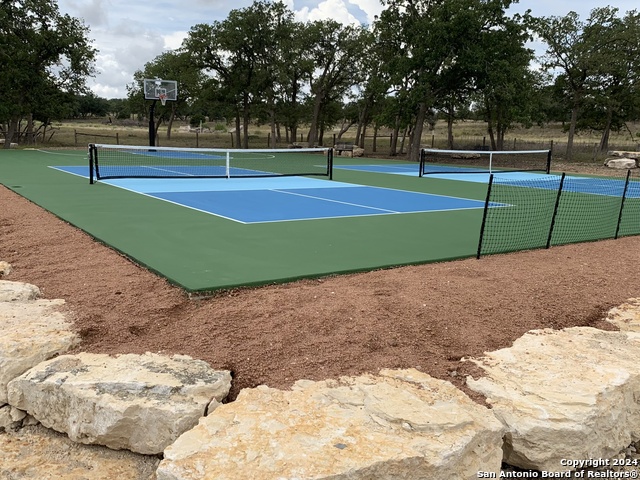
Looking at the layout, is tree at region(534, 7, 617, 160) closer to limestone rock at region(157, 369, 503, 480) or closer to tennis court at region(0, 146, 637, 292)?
tennis court at region(0, 146, 637, 292)

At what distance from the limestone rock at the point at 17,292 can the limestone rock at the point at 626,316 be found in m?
5.20

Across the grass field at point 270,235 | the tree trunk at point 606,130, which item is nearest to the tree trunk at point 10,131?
the grass field at point 270,235

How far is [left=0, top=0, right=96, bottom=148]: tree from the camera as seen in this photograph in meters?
30.7

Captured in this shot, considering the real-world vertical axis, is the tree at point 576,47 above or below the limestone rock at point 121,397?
above

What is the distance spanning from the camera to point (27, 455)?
315 cm

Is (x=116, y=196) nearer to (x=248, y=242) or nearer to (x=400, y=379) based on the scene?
(x=248, y=242)

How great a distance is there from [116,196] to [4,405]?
875 cm

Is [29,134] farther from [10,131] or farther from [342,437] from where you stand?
[342,437]

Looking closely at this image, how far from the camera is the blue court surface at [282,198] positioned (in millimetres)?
10555

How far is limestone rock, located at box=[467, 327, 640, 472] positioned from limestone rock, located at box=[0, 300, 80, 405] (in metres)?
2.86

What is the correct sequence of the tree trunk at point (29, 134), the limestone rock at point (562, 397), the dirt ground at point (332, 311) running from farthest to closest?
1. the tree trunk at point (29, 134)
2. the dirt ground at point (332, 311)
3. the limestone rock at point (562, 397)

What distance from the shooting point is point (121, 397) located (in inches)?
127

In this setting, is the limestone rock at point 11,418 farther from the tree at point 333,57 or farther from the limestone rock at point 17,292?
the tree at point 333,57

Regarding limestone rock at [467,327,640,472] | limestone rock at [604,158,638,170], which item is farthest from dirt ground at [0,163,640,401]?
limestone rock at [604,158,638,170]
